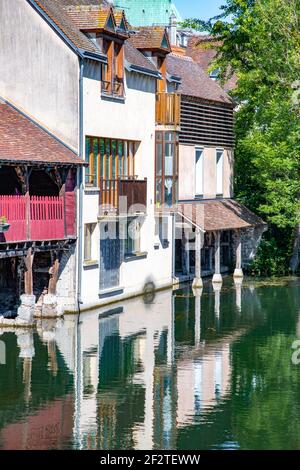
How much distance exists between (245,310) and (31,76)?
1048 centimetres

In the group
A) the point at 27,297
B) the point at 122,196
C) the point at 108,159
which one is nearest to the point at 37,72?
the point at 108,159

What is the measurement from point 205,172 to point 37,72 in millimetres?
14789

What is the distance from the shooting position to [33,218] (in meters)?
33.2

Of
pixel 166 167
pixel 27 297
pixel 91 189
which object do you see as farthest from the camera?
pixel 166 167

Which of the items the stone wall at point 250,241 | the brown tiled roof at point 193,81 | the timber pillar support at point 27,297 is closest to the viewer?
the timber pillar support at point 27,297

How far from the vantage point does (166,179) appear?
43.0 m

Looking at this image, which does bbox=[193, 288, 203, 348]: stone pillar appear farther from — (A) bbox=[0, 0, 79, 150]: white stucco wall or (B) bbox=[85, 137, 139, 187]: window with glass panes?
(A) bbox=[0, 0, 79, 150]: white stucco wall

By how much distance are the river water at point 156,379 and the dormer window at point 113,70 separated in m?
7.29

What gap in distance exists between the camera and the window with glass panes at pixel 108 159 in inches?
1463

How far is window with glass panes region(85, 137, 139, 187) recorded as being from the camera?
37156mm

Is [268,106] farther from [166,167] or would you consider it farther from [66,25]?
[66,25]

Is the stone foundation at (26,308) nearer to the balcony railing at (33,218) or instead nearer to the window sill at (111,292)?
the balcony railing at (33,218)

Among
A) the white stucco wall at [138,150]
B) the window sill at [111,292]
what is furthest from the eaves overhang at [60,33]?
the window sill at [111,292]

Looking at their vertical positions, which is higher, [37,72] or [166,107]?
[37,72]
